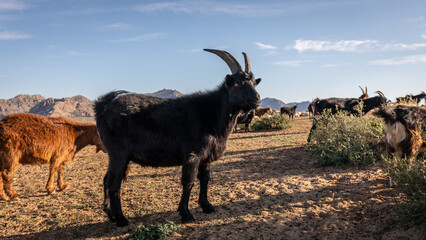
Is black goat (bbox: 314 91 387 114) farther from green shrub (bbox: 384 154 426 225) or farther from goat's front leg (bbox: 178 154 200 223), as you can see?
goat's front leg (bbox: 178 154 200 223)

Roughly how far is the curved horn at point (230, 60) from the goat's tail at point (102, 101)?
198 centimetres

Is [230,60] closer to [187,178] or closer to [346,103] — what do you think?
[187,178]

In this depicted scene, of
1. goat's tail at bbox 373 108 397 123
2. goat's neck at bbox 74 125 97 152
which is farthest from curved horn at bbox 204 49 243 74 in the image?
goat's neck at bbox 74 125 97 152

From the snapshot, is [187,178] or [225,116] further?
[225,116]

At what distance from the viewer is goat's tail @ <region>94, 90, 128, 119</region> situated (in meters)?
4.99

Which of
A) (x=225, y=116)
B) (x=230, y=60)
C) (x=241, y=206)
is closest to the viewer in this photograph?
(x=225, y=116)

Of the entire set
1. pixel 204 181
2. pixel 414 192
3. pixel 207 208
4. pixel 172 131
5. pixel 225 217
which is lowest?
pixel 225 217

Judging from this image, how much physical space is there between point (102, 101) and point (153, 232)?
258 cm

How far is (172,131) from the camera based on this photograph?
4668mm

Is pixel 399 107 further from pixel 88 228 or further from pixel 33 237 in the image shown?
pixel 33 237

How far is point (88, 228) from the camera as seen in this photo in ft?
15.9

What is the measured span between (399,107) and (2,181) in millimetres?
9555

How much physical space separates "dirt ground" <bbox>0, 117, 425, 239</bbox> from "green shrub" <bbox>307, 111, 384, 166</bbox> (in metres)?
0.34

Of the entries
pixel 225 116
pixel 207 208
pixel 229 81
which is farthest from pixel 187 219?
pixel 229 81
